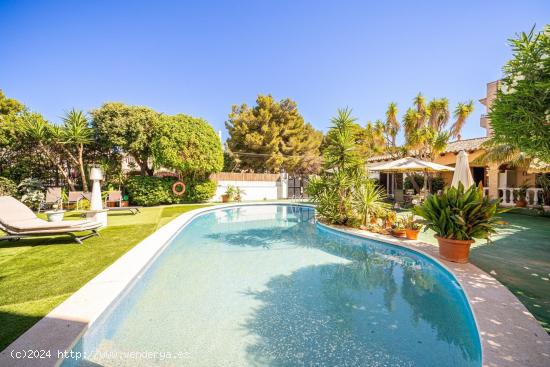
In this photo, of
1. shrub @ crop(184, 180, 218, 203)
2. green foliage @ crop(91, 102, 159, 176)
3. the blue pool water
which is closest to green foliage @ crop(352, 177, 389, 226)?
the blue pool water

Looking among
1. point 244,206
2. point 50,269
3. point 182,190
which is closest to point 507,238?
point 50,269

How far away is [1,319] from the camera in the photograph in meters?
2.52

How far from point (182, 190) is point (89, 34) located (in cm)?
957

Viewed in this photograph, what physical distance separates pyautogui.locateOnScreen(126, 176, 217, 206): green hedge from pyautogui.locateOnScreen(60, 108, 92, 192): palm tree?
258 centimetres

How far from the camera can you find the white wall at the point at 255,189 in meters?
18.9

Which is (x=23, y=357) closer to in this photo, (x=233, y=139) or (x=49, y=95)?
(x=49, y=95)

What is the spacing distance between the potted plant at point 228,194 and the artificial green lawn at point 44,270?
11438mm

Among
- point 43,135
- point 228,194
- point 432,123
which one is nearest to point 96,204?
point 43,135

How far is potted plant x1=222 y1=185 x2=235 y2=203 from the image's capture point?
60.5 feet

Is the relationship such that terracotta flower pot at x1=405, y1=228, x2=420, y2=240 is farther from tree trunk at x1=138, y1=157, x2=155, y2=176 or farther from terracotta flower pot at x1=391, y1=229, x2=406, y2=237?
tree trunk at x1=138, y1=157, x2=155, y2=176

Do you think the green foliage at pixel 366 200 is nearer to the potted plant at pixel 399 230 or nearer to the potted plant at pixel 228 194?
the potted plant at pixel 399 230

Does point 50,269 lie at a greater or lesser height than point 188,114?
lesser

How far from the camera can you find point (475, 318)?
262cm

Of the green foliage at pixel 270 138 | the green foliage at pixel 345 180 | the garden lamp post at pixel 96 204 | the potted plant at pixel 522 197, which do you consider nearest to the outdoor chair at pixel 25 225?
the garden lamp post at pixel 96 204
